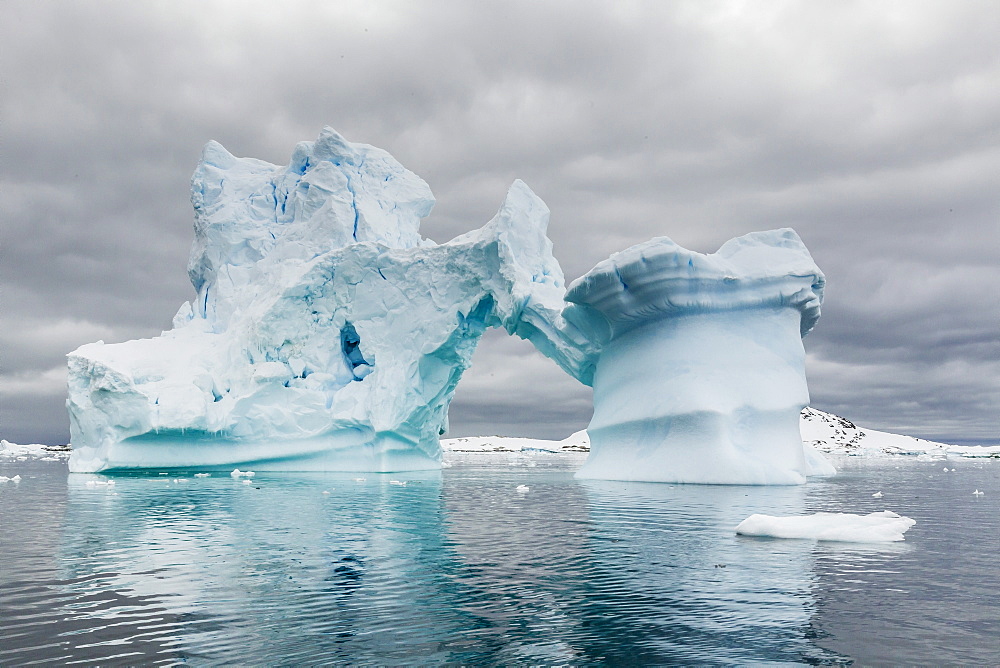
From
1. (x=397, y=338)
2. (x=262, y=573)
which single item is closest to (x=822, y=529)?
(x=262, y=573)

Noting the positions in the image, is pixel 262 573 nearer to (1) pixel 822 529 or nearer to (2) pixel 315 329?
(1) pixel 822 529

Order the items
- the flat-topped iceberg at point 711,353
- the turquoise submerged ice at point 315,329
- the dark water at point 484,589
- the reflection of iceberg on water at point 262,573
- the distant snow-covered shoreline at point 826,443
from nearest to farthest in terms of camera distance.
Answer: the dark water at point 484,589, the reflection of iceberg on water at point 262,573, the flat-topped iceberg at point 711,353, the turquoise submerged ice at point 315,329, the distant snow-covered shoreline at point 826,443

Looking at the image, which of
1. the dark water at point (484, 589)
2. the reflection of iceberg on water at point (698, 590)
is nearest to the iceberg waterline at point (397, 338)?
the dark water at point (484, 589)

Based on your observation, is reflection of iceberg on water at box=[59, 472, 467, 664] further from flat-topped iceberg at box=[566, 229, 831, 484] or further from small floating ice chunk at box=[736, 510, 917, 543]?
flat-topped iceberg at box=[566, 229, 831, 484]

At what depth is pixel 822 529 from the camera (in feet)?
28.0

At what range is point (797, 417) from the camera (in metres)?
16.9

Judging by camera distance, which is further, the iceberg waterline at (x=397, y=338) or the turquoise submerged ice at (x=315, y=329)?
the turquoise submerged ice at (x=315, y=329)

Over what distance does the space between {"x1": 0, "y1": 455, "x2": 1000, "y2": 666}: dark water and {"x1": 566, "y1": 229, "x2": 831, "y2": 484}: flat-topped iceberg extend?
15.5 ft

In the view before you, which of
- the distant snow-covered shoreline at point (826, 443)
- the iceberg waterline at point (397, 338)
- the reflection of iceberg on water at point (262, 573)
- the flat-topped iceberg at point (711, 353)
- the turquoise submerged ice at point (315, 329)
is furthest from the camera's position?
the distant snow-covered shoreline at point (826, 443)

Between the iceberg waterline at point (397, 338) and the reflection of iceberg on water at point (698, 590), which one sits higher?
the iceberg waterline at point (397, 338)

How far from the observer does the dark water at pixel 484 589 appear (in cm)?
432

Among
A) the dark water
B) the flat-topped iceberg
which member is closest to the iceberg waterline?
the flat-topped iceberg

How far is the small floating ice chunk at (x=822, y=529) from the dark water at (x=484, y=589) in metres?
0.23

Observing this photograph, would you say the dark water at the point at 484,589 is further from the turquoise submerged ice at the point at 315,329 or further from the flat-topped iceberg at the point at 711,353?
the turquoise submerged ice at the point at 315,329
